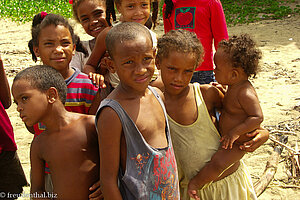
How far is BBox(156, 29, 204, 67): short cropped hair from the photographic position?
2.04m

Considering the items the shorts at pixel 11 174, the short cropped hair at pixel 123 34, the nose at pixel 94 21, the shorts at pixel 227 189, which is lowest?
the shorts at pixel 11 174

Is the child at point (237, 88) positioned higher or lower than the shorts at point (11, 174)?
higher

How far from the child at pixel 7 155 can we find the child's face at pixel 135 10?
3.30 ft

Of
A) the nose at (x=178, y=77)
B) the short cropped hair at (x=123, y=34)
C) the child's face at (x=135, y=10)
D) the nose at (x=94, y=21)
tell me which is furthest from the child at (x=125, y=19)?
the short cropped hair at (x=123, y=34)

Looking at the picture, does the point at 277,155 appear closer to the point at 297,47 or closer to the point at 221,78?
the point at 221,78

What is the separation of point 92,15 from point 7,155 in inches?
53.7

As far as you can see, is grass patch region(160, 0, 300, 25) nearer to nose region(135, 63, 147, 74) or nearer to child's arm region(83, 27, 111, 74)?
child's arm region(83, 27, 111, 74)

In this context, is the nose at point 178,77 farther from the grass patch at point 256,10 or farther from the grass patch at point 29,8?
the grass patch at point 29,8

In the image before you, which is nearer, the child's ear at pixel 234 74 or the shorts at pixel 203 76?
the child's ear at pixel 234 74

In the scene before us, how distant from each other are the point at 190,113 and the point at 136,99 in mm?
475

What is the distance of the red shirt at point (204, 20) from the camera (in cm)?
309

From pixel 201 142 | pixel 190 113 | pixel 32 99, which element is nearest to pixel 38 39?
pixel 32 99

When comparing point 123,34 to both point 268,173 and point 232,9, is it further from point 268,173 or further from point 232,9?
point 232,9

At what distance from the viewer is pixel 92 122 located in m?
1.97
